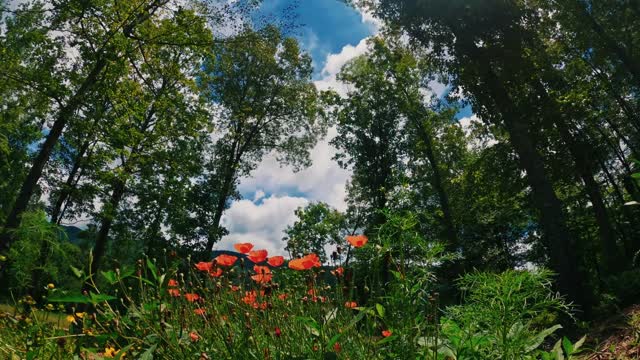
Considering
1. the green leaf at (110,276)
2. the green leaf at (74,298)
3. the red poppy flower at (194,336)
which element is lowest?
the red poppy flower at (194,336)

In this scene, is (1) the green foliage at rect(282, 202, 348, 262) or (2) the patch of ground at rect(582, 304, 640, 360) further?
(1) the green foliage at rect(282, 202, 348, 262)

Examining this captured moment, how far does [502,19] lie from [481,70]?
162 cm

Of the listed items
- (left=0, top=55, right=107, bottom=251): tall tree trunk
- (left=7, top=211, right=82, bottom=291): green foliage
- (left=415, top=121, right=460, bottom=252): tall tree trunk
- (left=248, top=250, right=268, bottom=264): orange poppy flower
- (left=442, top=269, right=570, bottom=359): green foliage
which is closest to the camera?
(left=442, top=269, right=570, bottom=359): green foliage

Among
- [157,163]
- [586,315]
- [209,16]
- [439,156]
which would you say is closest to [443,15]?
[209,16]

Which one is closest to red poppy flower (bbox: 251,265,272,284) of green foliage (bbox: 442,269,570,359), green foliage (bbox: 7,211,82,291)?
green foliage (bbox: 442,269,570,359)

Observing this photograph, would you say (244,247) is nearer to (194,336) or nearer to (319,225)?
(194,336)

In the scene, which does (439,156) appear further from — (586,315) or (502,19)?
(586,315)

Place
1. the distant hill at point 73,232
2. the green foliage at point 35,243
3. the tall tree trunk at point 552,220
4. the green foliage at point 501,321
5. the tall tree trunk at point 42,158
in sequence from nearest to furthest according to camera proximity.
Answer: the green foliage at point 501,321, the green foliage at point 35,243, the distant hill at point 73,232, the tall tree trunk at point 552,220, the tall tree trunk at point 42,158

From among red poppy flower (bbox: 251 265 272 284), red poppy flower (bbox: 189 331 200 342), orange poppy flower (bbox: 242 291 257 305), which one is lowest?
red poppy flower (bbox: 189 331 200 342)

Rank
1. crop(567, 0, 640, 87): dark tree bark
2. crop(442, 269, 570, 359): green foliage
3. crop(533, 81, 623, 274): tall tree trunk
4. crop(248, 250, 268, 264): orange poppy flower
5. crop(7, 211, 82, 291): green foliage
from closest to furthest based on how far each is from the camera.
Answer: crop(442, 269, 570, 359): green foliage, crop(248, 250, 268, 264): orange poppy flower, crop(7, 211, 82, 291): green foliage, crop(567, 0, 640, 87): dark tree bark, crop(533, 81, 623, 274): tall tree trunk

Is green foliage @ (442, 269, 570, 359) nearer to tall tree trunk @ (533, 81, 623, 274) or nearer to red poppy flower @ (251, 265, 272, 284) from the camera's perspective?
red poppy flower @ (251, 265, 272, 284)

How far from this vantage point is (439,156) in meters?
25.2

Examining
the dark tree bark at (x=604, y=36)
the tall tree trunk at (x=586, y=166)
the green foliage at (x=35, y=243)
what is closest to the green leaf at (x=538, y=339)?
the green foliage at (x=35, y=243)

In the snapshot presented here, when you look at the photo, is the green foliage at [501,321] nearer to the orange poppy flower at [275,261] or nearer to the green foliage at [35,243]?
the orange poppy flower at [275,261]
